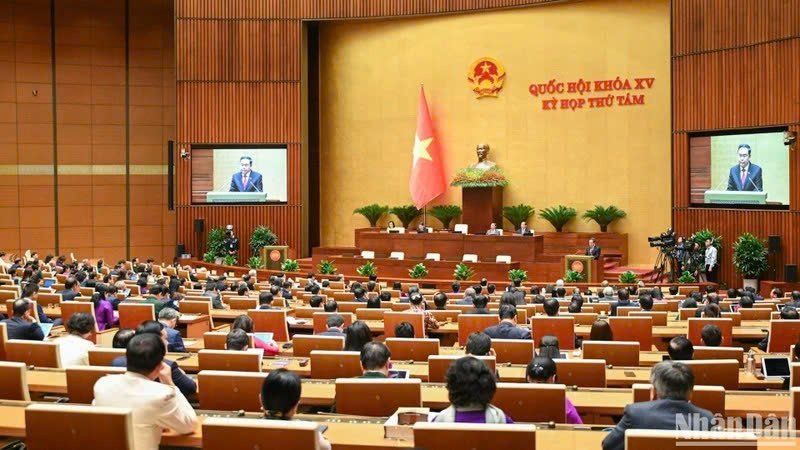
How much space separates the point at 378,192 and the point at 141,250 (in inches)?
291

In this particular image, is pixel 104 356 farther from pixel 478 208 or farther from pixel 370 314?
pixel 478 208

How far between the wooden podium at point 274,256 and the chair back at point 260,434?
17.8 meters

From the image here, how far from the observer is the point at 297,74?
23719mm

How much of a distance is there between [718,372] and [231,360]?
126 inches

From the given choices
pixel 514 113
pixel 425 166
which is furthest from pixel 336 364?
pixel 514 113

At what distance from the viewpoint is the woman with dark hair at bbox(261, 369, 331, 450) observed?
3.88 meters

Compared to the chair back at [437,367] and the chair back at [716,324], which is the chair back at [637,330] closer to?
the chair back at [716,324]

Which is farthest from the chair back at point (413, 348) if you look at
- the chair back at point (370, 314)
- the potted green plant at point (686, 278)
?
the potted green plant at point (686, 278)

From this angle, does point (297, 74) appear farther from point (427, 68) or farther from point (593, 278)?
point (593, 278)

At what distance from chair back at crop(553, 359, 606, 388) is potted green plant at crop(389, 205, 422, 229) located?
58.2ft

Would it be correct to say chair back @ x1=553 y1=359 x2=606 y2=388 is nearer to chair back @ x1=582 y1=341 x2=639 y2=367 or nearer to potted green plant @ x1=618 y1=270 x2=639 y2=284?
chair back @ x1=582 y1=341 x2=639 y2=367

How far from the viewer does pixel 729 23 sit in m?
18.7

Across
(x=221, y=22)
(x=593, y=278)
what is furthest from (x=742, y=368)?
(x=221, y=22)

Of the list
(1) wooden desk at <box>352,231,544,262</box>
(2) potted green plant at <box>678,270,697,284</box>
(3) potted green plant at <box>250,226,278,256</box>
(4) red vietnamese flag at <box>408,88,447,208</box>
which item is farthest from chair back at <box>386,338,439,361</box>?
(3) potted green plant at <box>250,226,278,256</box>
